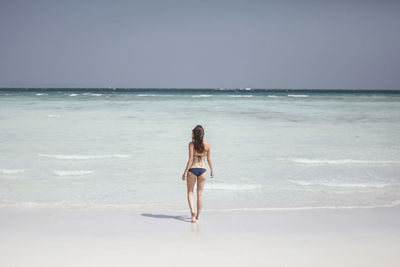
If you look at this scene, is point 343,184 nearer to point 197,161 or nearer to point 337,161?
point 337,161

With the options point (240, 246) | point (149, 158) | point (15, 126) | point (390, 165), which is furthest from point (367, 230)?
point (15, 126)

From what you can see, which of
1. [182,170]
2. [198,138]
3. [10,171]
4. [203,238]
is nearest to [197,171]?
[198,138]

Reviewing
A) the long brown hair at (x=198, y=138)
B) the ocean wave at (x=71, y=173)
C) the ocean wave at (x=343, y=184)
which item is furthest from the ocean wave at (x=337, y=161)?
the long brown hair at (x=198, y=138)

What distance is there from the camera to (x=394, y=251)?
446 centimetres

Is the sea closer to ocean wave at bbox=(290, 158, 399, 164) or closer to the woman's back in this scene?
ocean wave at bbox=(290, 158, 399, 164)

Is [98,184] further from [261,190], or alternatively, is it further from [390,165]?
[390,165]

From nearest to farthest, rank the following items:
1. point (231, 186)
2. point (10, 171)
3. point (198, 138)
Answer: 1. point (198, 138)
2. point (231, 186)
3. point (10, 171)

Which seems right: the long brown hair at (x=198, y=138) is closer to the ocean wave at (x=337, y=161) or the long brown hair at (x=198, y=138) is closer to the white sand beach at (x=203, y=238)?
the white sand beach at (x=203, y=238)

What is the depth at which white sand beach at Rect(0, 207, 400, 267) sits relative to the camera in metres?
4.19

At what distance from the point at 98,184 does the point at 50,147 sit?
5328mm

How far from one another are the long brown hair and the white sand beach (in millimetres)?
1085

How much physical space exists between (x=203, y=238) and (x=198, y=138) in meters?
1.31

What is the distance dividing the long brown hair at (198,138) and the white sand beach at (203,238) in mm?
1085

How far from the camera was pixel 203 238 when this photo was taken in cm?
486
